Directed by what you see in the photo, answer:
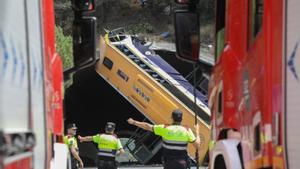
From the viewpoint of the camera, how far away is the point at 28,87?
3180 mm

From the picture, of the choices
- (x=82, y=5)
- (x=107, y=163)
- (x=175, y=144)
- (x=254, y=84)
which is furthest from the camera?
(x=107, y=163)

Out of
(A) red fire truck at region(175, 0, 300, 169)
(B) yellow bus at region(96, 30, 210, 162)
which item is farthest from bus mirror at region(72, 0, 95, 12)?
(B) yellow bus at region(96, 30, 210, 162)

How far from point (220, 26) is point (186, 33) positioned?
14.8 inches

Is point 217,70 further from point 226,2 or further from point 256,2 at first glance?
point 256,2

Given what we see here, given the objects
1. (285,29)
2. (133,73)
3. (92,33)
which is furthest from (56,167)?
(133,73)

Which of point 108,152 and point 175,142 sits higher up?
point 175,142

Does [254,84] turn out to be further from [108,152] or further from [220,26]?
[108,152]

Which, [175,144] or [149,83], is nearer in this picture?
[175,144]

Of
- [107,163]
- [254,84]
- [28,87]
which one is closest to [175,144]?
[107,163]

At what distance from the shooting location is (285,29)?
346 centimetres

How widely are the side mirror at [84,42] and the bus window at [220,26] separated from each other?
94cm

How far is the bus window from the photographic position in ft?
16.5

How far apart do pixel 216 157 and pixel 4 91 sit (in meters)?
2.69

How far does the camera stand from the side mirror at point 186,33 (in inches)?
191
